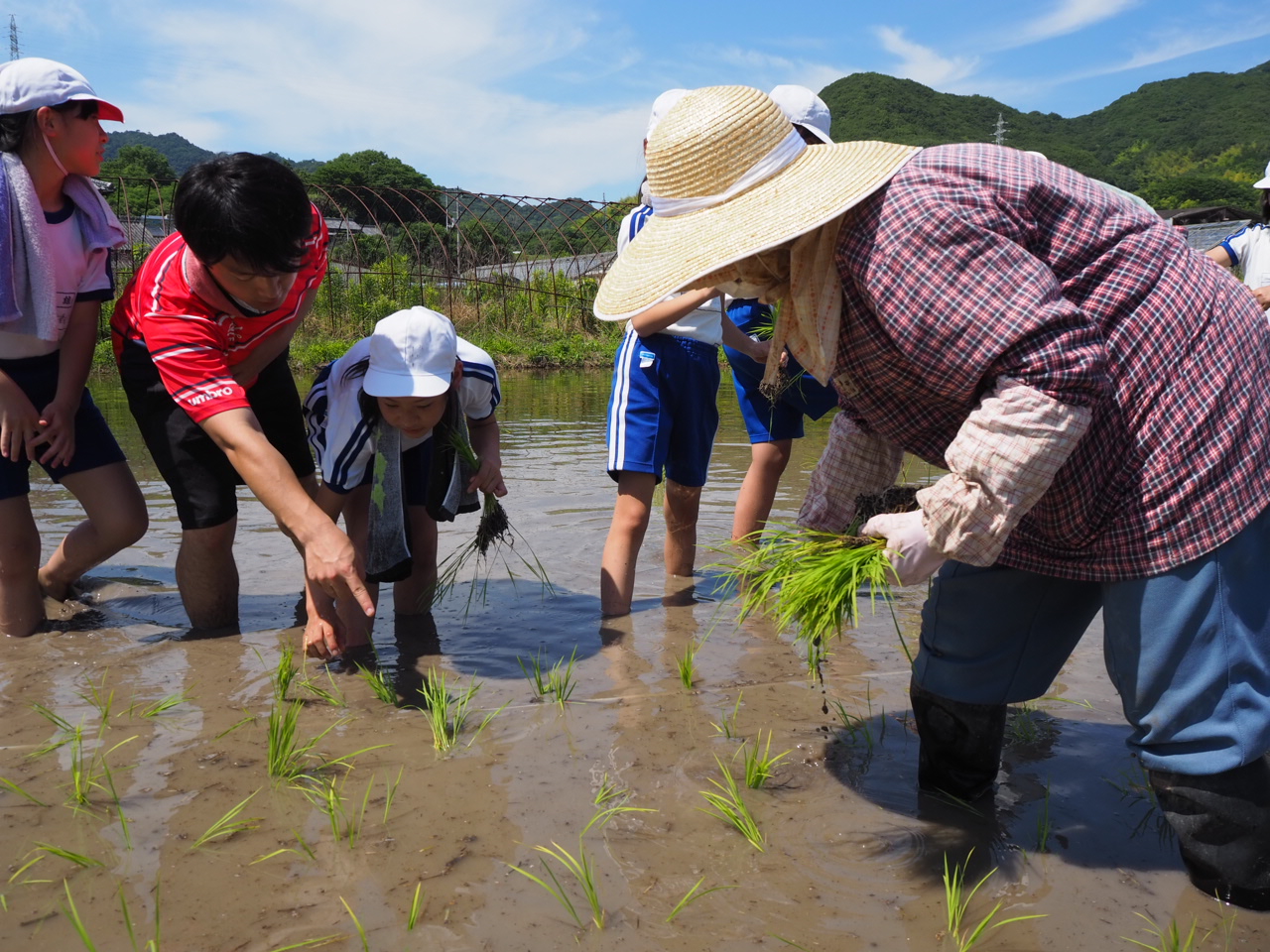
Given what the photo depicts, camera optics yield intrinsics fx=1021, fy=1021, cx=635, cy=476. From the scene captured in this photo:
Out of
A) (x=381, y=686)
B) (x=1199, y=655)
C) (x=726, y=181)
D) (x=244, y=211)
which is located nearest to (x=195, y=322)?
(x=244, y=211)

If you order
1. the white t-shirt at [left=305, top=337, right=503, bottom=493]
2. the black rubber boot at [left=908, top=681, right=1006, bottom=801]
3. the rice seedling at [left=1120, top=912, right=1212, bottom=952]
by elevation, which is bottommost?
the rice seedling at [left=1120, top=912, right=1212, bottom=952]

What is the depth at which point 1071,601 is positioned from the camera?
2211 mm

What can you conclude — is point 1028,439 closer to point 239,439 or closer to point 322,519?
point 322,519

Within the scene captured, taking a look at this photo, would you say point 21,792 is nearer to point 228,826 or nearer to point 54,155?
point 228,826

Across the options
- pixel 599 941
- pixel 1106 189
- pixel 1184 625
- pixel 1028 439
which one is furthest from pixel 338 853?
pixel 1106 189

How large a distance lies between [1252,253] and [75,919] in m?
5.28

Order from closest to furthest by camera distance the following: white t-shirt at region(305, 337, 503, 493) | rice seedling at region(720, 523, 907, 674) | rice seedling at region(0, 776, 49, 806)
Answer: rice seedling at region(720, 523, 907, 674)
rice seedling at region(0, 776, 49, 806)
white t-shirt at region(305, 337, 503, 493)

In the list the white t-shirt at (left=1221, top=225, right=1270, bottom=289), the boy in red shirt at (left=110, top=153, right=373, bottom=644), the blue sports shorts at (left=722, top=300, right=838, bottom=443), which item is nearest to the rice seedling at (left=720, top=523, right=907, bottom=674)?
the boy in red shirt at (left=110, top=153, right=373, bottom=644)

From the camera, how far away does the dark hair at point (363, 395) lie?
3318mm

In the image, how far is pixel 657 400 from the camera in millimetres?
3701

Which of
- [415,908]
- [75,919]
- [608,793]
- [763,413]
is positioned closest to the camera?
[75,919]

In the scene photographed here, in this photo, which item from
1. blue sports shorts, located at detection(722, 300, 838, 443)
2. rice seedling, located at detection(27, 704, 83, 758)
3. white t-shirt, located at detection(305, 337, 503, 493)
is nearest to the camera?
rice seedling, located at detection(27, 704, 83, 758)

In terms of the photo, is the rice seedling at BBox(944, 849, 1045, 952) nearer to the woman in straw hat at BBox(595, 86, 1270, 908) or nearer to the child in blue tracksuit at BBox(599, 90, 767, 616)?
the woman in straw hat at BBox(595, 86, 1270, 908)

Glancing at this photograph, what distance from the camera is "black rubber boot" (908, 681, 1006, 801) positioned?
7.59 ft
